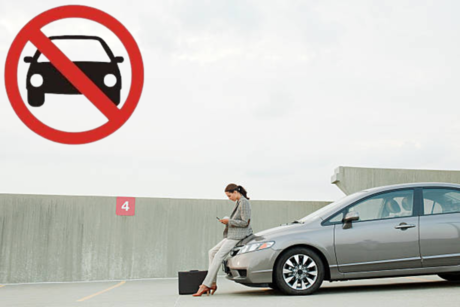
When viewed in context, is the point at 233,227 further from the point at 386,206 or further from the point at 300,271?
the point at 386,206

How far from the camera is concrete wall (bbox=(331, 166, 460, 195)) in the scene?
13.7m

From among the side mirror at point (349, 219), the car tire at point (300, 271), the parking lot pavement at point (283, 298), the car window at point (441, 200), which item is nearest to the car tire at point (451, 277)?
the parking lot pavement at point (283, 298)

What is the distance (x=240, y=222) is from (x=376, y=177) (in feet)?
20.3

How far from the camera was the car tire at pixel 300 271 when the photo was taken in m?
7.89

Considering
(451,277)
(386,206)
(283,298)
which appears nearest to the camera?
(283,298)

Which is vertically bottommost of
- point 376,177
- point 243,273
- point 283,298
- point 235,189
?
point 283,298

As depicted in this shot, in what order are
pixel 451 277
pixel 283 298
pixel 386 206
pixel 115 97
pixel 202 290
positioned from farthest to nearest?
pixel 115 97 → pixel 451 277 → pixel 202 290 → pixel 386 206 → pixel 283 298

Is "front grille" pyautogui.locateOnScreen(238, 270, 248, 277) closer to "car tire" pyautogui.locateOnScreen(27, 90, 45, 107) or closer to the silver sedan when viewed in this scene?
the silver sedan

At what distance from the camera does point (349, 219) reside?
8023mm

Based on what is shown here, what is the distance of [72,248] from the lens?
13.9m

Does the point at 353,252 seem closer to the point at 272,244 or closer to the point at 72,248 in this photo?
the point at 272,244

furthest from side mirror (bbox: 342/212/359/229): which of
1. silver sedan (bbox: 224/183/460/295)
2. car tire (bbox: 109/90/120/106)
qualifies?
car tire (bbox: 109/90/120/106)

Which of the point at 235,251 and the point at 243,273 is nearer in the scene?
the point at 243,273

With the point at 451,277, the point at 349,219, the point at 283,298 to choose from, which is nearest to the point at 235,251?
the point at 283,298
